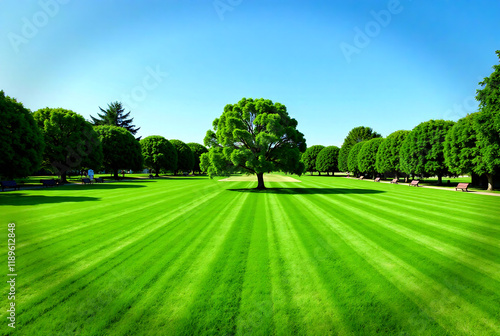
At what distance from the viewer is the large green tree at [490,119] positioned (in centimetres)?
2630

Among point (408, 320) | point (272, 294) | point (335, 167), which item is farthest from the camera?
point (335, 167)

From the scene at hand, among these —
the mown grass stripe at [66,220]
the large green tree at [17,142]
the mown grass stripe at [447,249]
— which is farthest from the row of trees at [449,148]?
the large green tree at [17,142]

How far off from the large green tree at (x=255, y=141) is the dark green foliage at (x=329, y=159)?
68.5m

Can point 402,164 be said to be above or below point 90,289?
above

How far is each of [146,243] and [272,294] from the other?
17.0ft

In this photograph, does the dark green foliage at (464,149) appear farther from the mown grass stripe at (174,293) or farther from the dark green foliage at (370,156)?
the mown grass stripe at (174,293)

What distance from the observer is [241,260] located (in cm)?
668

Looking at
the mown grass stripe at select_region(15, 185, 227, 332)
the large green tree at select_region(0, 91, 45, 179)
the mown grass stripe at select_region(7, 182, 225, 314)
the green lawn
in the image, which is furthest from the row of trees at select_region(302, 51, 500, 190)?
the large green tree at select_region(0, 91, 45, 179)

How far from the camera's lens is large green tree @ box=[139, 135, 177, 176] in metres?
67.6

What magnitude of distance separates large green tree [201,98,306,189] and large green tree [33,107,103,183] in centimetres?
2550

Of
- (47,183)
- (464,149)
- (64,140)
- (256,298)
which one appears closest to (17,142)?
(47,183)

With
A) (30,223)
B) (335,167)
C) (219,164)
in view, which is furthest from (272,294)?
(335,167)

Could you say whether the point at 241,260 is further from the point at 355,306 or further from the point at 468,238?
the point at 468,238

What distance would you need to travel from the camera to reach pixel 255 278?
5594 millimetres
